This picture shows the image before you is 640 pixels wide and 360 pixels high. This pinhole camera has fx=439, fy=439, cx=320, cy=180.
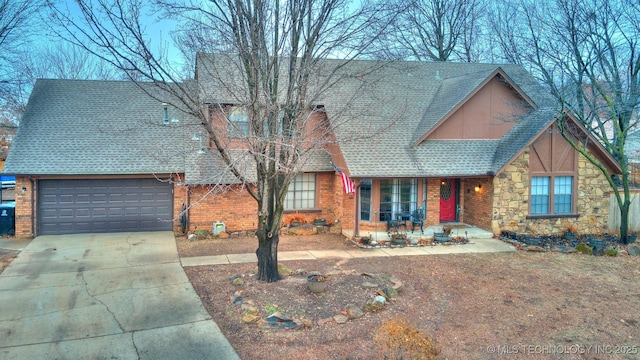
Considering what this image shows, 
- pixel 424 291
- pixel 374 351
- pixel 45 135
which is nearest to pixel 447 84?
pixel 424 291

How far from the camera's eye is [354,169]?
1384 cm

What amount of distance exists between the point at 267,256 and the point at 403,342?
11.9 feet

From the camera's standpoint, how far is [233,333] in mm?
7121

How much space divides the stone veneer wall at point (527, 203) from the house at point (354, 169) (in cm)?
4

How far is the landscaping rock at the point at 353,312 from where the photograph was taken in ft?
25.2

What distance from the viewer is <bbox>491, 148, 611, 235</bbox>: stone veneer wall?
49.3ft

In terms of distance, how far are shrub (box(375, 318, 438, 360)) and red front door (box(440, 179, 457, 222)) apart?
32.1 ft

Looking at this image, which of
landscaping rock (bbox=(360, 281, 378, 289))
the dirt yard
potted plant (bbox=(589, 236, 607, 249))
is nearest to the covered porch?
the dirt yard

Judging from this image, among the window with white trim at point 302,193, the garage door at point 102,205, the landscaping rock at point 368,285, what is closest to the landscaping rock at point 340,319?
the landscaping rock at point 368,285

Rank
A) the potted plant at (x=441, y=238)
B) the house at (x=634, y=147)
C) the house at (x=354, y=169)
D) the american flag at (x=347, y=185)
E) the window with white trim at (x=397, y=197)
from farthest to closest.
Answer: the house at (x=634, y=147) → the window with white trim at (x=397, y=197) → the house at (x=354, y=169) → the potted plant at (x=441, y=238) → the american flag at (x=347, y=185)

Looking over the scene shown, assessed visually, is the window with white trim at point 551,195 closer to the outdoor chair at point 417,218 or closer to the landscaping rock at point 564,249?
the landscaping rock at point 564,249

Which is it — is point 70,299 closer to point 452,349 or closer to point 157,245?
point 157,245

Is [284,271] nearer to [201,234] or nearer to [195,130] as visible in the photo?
[201,234]

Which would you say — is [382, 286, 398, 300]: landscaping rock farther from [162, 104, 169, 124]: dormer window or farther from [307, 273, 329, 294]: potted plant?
[162, 104, 169, 124]: dormer window
